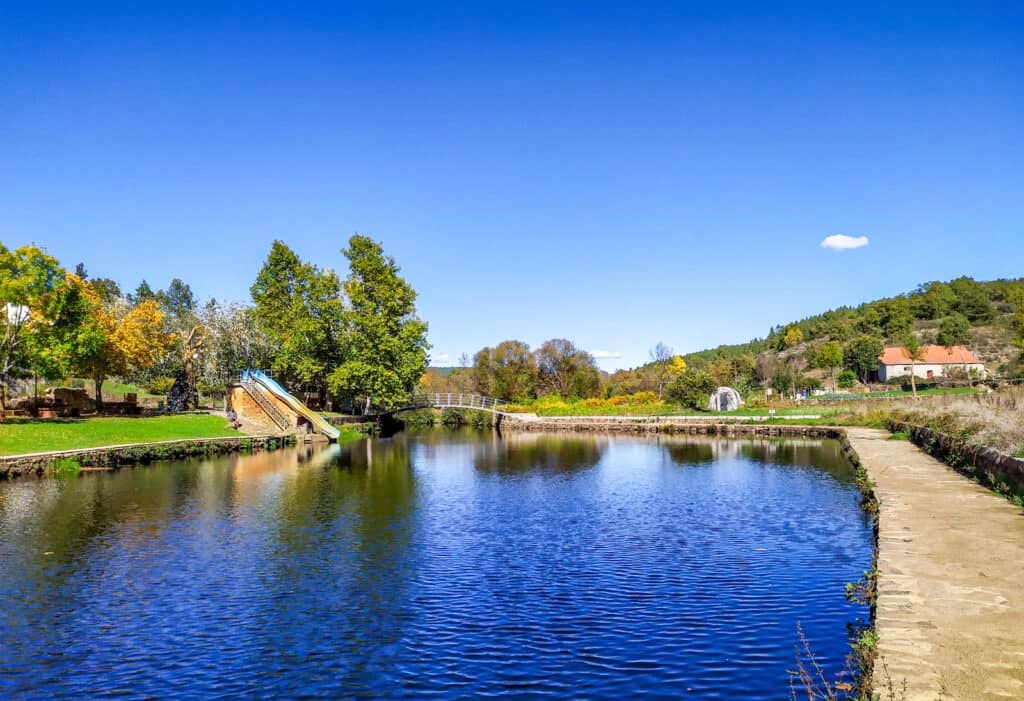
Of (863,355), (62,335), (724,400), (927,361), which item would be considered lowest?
(724,400)

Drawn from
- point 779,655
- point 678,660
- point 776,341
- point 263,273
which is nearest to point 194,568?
point 678,660

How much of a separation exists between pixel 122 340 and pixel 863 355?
108 metres

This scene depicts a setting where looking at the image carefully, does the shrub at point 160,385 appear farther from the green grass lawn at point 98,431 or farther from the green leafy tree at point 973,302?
the green leafy tree at point 973,302

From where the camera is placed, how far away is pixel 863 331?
488ft

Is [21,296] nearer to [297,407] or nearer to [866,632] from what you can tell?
[297,407]

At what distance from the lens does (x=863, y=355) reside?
121875 millimetres

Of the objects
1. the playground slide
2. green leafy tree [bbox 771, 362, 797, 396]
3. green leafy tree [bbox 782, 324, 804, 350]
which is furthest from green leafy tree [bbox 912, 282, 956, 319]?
the playground slide

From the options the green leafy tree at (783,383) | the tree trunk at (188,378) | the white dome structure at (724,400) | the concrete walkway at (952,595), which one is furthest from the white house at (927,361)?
the concrete walkway at (952,595)

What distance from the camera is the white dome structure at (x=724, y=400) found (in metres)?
75.3

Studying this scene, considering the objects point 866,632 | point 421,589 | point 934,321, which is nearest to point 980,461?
point 866,632

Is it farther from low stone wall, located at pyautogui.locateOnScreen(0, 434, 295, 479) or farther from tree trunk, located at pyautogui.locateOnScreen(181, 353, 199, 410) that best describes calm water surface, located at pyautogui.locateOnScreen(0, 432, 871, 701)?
tree trunk, located at pyautogui.locateOnScreen(181, 353, 199, 410)

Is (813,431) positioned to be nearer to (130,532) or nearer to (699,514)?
(699,514)

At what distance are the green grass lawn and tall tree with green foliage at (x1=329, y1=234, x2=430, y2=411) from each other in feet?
44.2

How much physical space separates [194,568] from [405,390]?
1938 inches
